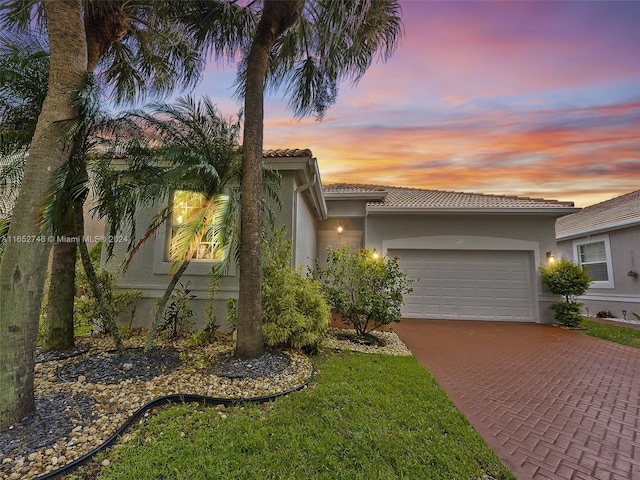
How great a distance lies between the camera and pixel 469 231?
11.0 metres

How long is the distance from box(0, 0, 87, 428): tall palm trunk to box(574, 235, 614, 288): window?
19.4 m

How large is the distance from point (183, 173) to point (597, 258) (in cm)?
1867

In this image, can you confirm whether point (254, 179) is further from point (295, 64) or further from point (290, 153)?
point (295, 64)

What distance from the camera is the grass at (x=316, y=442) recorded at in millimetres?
2477

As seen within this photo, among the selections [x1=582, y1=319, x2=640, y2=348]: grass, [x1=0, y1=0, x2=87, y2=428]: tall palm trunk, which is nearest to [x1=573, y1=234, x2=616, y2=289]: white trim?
[x1=582, y1=319, x2=640, y2=348]: grass

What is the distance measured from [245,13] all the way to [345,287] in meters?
6.99

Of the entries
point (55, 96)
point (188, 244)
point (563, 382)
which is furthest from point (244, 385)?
point (563, 382)

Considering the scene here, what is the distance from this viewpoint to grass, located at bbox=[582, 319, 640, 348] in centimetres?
796

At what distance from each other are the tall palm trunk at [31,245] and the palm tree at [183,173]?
3.78ft

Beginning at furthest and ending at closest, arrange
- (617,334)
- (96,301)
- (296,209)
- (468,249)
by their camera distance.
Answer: (468,249), (617,334), (296,209), (96,301)

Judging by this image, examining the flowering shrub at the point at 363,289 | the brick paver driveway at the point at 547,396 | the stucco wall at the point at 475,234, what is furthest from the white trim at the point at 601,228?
the flowering shrub at the point at 363,289

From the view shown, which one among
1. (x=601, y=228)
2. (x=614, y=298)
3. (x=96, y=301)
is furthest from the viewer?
(x=601, y=228)

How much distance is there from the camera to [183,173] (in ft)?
14.7

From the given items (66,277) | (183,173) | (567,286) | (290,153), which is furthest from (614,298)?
(66,277)
